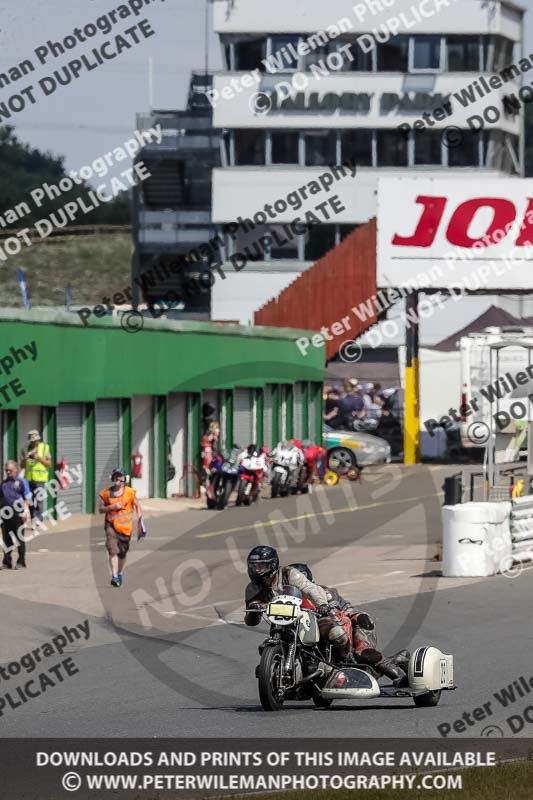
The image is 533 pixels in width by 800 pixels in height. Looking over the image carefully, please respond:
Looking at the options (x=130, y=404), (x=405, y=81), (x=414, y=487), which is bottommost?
(x=414, y=487)

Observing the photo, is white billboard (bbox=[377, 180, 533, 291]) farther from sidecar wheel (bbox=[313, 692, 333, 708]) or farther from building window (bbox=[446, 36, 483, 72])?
sidecar wheel (bbox=[313, 692, 333, 708])

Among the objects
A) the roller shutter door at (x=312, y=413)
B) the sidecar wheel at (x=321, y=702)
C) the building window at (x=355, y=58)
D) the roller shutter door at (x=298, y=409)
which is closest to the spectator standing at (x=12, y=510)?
the sidecar wheel at (x=321, y=702)

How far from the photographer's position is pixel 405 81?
6812 cm

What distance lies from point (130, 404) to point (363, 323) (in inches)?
534

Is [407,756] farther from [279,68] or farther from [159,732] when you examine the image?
[279,68]

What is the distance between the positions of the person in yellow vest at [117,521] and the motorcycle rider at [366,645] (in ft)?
29.4

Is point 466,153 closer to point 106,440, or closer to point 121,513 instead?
point 106,440

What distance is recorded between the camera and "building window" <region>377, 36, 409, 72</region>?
223 ft

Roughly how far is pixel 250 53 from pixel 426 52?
299 inches

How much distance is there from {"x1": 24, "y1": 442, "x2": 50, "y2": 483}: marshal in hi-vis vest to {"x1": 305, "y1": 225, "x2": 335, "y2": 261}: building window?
4048 cm

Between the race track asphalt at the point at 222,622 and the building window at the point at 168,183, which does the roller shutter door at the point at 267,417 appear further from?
the building window at the point at 168,183

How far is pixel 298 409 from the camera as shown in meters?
44.8

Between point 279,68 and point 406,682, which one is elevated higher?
point 279,68

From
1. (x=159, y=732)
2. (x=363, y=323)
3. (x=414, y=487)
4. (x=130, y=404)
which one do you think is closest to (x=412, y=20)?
(x=363, y=323)
